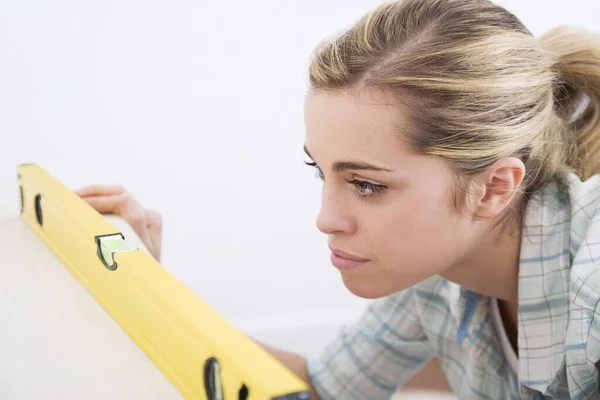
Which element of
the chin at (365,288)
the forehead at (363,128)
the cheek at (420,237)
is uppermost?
the forehead at (363,128)

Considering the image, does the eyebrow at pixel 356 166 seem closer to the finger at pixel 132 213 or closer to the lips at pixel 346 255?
the lips at pixel 346 255

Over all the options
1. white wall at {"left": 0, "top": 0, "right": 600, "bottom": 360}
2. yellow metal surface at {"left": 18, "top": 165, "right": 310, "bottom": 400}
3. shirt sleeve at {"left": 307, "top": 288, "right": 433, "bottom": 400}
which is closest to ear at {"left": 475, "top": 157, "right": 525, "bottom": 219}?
shirt sleeve at {"left": 307, "top": 288, "right": 433, "bottom": 400}

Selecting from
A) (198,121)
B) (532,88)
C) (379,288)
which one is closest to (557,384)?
(379,288)

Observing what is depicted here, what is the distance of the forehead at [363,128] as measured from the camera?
90 cm

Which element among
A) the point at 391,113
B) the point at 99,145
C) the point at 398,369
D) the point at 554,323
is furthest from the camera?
the point at 99,145

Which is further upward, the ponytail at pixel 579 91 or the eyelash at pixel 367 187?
the ponytail at pixel 579 91

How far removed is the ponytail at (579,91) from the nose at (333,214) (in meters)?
0.37

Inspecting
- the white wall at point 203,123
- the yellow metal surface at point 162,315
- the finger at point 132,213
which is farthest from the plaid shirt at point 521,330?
the white wall at point 203,123

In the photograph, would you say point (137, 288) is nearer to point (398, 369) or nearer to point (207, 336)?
point (207, 336)

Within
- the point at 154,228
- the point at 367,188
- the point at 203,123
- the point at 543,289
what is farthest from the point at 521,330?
the point at 203,123

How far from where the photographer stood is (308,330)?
2.14 meters

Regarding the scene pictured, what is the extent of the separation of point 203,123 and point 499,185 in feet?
3.37

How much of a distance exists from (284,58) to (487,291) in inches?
38.3

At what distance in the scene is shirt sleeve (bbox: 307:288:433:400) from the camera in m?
1.27
